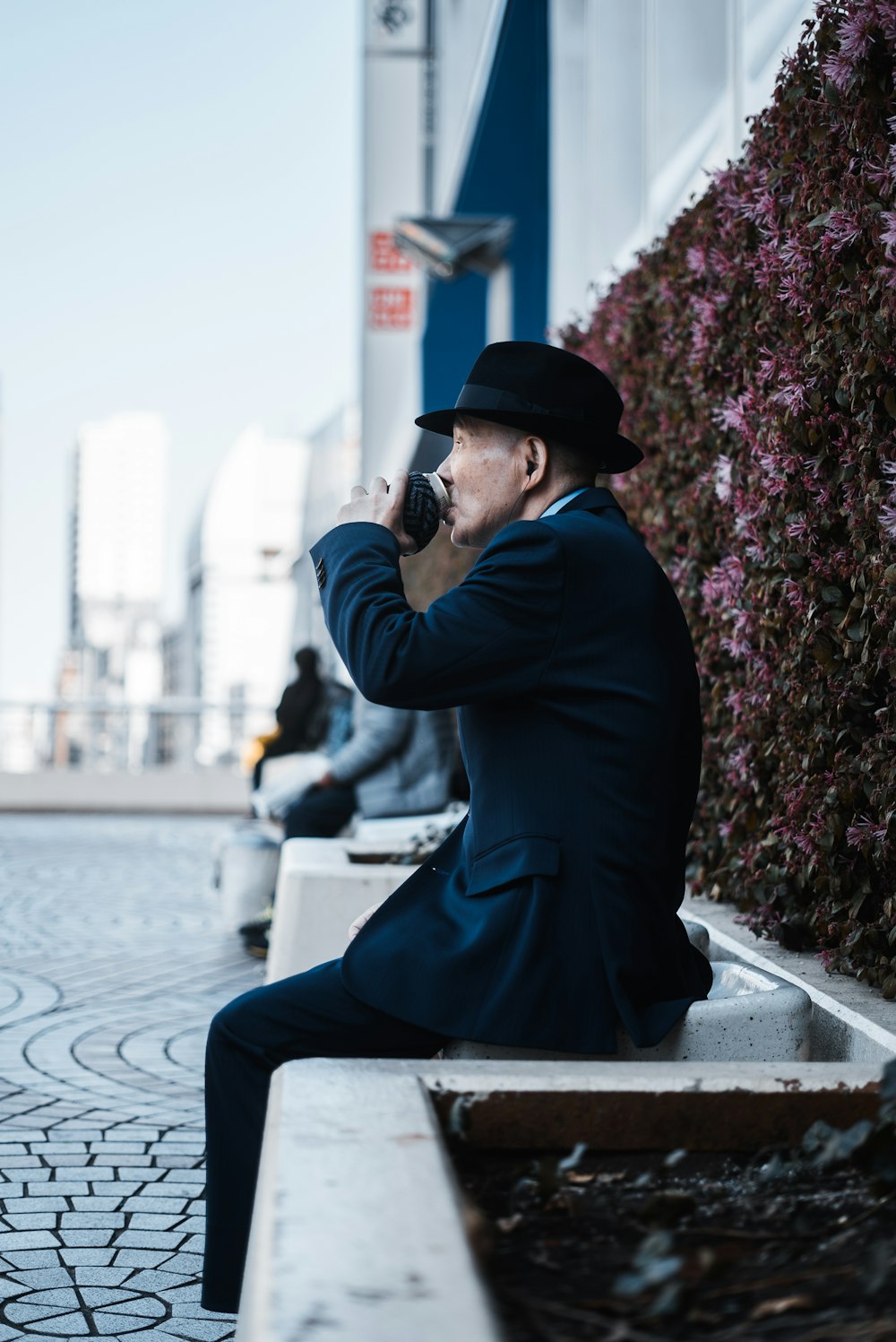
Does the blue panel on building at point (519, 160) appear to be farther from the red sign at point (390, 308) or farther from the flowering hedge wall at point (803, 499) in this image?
the flowering hedge wall at point (803, 499)

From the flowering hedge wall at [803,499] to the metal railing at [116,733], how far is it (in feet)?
50.7

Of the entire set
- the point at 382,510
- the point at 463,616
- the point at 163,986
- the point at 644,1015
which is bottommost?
the point at 163,986

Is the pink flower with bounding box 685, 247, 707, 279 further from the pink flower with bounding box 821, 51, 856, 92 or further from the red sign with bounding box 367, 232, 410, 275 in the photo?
the red sign with bounding box 367, 232, 410, 275

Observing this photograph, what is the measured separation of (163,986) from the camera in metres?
6.54

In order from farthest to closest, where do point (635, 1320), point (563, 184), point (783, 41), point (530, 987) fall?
1. point (563, 184)
2. point (783, 41)
3. point (530, 987)
4. point (635, 1320)

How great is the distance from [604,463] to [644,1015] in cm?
97

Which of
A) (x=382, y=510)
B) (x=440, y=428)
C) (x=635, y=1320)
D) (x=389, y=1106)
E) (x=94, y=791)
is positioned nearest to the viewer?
(x=635, y=1320)

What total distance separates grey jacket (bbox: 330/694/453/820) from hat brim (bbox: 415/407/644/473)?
4502 mm

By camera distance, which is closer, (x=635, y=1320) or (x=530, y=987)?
(x=635, y=1320)

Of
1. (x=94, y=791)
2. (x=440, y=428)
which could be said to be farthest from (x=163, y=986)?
(x=94, y=791)

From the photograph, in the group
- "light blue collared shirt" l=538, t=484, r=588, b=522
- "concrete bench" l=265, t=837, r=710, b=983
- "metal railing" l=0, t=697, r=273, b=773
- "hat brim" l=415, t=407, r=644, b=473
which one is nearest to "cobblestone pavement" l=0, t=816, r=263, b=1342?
"concrete bench" l=265, t=837, r=710, b=983

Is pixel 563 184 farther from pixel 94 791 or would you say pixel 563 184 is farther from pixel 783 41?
pixel 94 791

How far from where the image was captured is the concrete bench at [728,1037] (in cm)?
237

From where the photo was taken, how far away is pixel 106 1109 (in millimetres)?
4469
